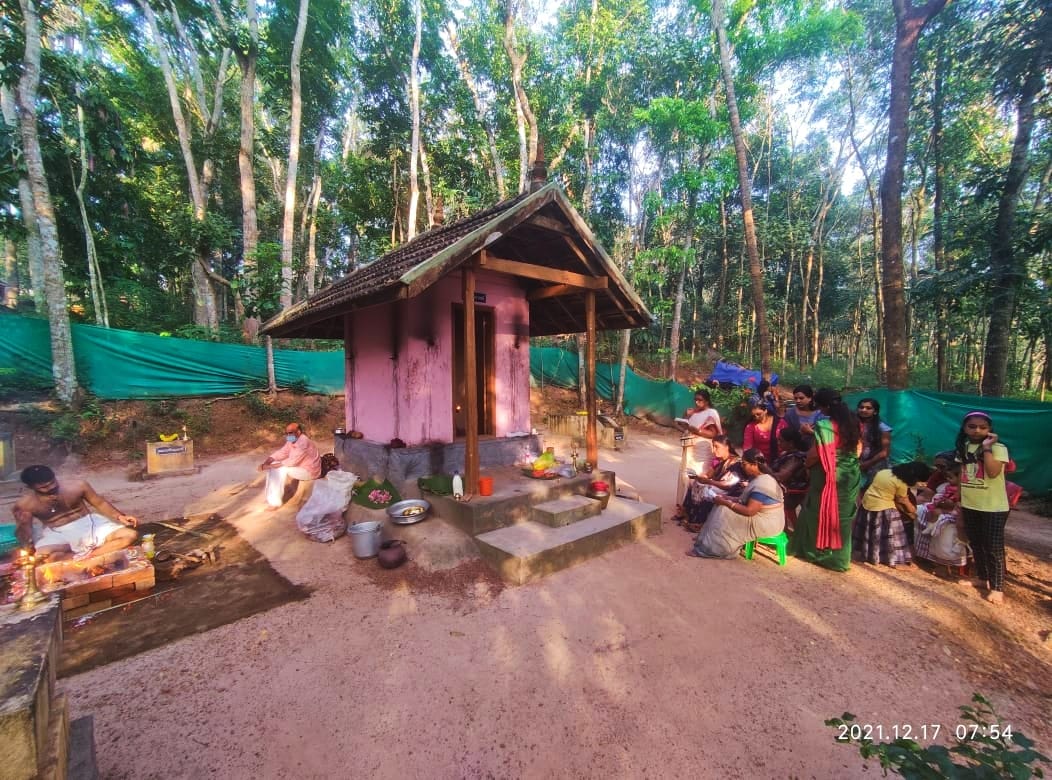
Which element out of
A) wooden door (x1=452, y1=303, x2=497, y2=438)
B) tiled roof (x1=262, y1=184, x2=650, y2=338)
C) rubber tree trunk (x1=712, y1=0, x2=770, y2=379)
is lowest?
wooden door (x1=452, y1=303, x2=497, y2=438)

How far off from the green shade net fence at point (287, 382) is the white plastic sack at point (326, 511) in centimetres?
840

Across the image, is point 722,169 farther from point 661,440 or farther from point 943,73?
point 661,440

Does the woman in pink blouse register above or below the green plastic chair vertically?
above

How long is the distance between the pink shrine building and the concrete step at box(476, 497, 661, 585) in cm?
90

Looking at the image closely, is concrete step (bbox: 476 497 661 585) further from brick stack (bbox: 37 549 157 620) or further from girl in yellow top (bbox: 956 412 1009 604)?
brick stack (bbox: 37 549 157 620)

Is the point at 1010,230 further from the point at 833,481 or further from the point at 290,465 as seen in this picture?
the point at 290,465

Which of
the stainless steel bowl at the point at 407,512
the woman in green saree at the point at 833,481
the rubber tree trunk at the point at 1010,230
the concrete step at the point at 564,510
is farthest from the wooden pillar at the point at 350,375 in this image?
the rubber tree trunk at the point at 1010,230

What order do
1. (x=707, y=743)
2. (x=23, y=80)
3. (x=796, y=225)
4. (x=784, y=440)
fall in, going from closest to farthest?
(x=707, y=743), (x=784, y=440), (x=23, y=80), (x=796, y=225)

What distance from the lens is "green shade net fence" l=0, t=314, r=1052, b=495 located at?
673cm

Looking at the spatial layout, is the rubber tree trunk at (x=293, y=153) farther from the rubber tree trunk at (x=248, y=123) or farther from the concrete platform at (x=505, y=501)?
the concrete platform at (x=505, y=501)

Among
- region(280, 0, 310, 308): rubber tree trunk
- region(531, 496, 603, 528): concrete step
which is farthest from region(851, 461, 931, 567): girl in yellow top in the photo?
region(280, 0, 310, 308): rubber tree trunk

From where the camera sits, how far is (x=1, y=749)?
1103 millimetres

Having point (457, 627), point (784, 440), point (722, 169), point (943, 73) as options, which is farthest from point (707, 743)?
point (943, 73)

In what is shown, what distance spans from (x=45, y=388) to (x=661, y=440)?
15378mm
